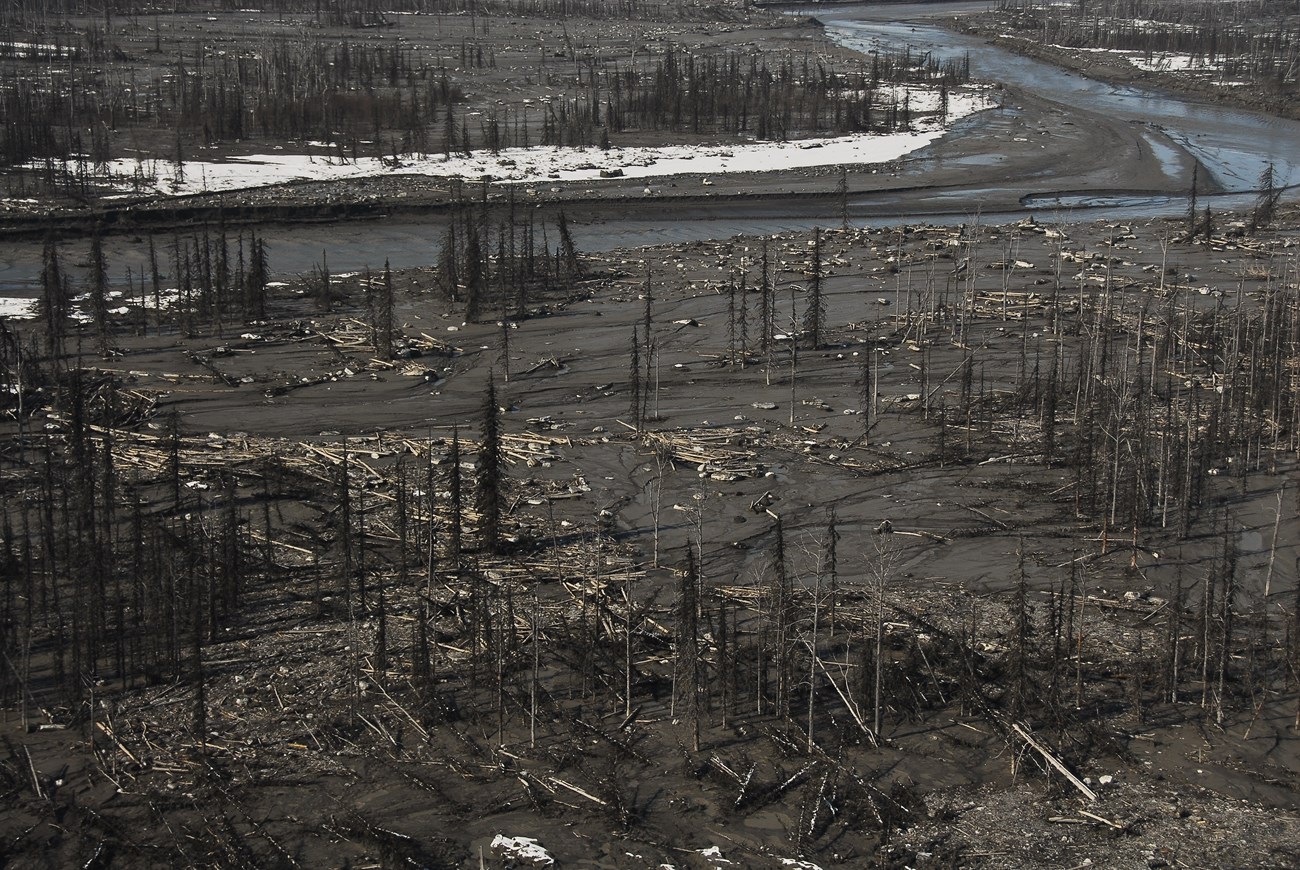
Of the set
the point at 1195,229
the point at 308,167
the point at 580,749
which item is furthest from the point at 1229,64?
the point at 580,749

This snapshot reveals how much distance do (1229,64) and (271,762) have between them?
71354 mm

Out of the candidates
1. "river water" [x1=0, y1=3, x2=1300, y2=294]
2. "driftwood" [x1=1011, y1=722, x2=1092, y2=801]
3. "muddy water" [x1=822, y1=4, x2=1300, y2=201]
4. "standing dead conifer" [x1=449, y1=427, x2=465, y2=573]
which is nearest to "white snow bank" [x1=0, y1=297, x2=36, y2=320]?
"river water" [x1=0, y1=3, x2=1300, y2=294]

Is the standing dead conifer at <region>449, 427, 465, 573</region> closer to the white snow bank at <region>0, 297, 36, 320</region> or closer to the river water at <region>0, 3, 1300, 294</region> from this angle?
the white snow bank at <region>0, 297, 36, 320</region>

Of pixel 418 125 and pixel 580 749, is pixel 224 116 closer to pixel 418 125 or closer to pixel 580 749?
pixel 418 125

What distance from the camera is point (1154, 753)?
44.4 ft

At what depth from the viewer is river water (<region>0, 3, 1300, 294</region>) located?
120 feet

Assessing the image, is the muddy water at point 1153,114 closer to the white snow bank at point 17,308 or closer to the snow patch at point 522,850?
the white snow bank at point 17,308

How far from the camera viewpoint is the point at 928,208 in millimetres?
43219

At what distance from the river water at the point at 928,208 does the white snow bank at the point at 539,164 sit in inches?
117

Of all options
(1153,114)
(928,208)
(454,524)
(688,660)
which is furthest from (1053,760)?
(1153,114)

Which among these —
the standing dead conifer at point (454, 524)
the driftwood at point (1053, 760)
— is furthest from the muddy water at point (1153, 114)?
the driftwood at point (1053, 760)

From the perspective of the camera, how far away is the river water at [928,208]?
36625 millimetres

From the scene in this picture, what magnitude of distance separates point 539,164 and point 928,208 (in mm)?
12620

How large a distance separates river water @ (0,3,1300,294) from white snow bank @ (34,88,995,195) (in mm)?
2963
